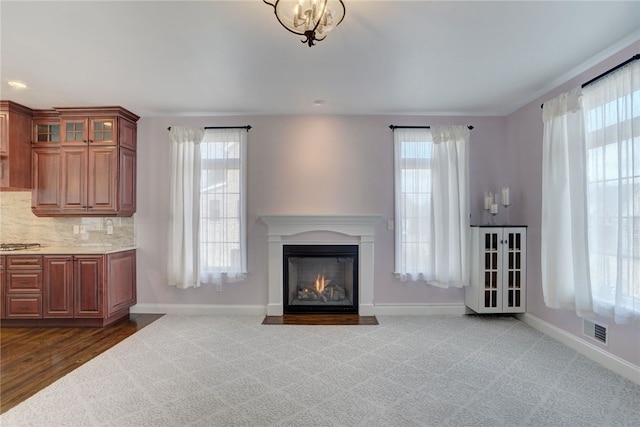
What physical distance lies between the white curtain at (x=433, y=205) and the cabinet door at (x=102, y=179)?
3.71 meters

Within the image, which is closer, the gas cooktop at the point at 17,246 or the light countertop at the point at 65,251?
the light countertop at the point at 65,251

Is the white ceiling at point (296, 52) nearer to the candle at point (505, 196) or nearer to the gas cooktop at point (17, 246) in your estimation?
the candle at point (505, 196)

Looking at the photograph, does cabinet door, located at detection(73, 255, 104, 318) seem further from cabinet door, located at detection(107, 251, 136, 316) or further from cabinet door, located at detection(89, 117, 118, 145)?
cabinet door, located at detection(89, 117, 118, 145)

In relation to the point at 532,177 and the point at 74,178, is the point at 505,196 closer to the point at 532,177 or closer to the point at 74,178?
the point at 532,177

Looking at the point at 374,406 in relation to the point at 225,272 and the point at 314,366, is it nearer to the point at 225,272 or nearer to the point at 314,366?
the point at 314,366

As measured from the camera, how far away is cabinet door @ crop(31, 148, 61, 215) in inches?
154

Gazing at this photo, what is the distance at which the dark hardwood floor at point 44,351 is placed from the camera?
94.1 inches

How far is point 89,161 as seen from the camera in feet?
12.8

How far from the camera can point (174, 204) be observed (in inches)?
158

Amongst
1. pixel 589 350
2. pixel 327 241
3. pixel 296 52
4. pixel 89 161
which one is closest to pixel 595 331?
pixel 589 350

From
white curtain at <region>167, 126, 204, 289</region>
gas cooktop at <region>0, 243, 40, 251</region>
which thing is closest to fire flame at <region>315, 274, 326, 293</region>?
white curtain at <region>167, 126, 204, 289</region>

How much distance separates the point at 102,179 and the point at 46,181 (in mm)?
735

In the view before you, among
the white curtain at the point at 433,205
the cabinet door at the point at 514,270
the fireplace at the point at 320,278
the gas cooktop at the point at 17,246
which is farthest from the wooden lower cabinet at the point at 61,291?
the cabinet door at the point at 514,270

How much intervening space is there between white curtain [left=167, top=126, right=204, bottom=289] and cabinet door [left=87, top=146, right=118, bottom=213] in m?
0.70
